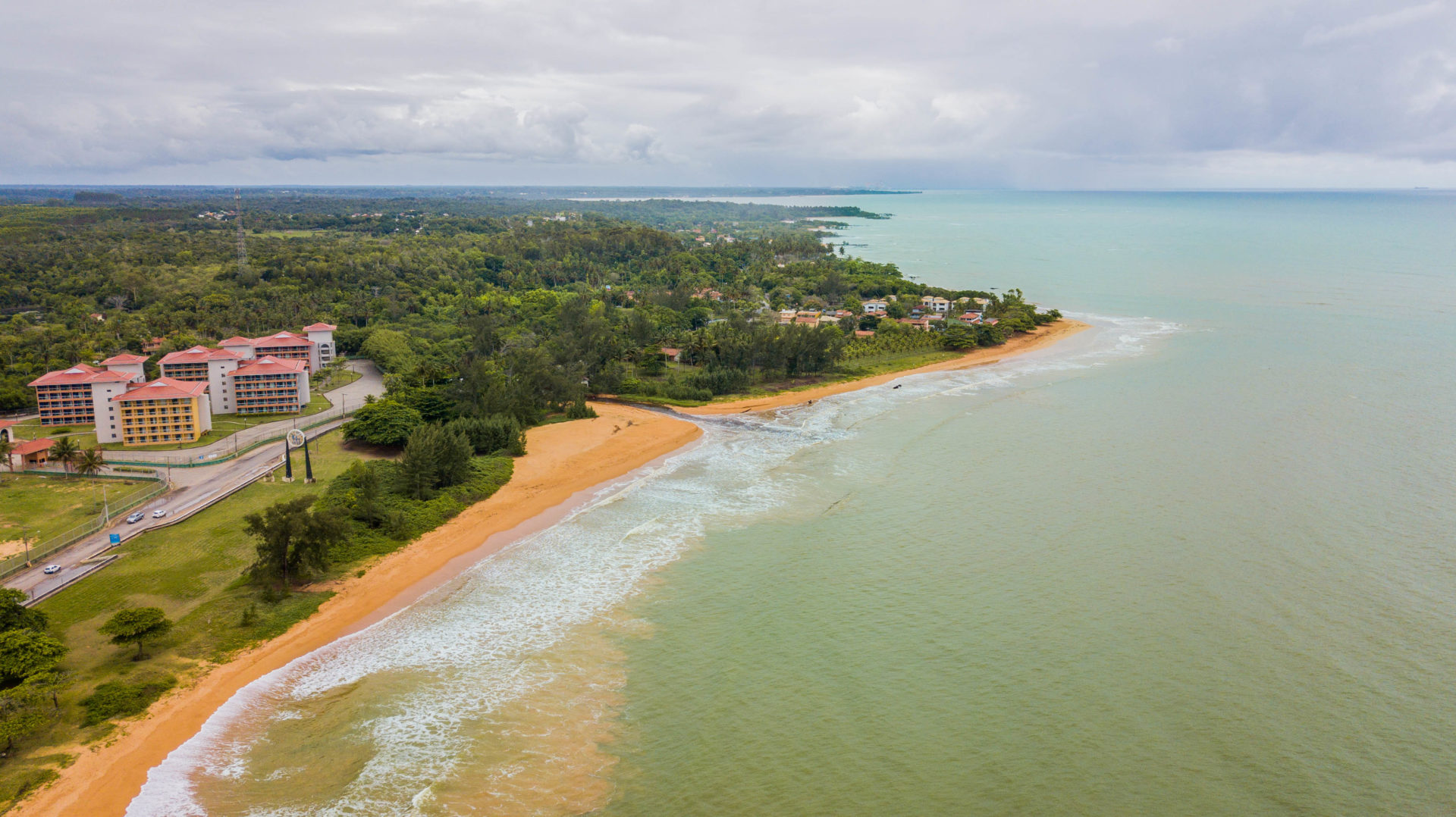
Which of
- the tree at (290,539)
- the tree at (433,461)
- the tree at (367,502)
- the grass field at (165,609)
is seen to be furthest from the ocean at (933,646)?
the tree at (433,461)

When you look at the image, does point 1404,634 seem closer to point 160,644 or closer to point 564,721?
A: point 564,721

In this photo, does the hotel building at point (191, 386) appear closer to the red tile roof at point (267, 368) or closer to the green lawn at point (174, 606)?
the red tile roof at point (267, 368)

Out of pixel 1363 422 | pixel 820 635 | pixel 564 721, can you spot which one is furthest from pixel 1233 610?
pixel 1363 422

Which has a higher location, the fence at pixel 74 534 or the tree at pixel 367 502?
the tree at pixel 367 502

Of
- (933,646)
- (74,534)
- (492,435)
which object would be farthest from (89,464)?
(933,646)

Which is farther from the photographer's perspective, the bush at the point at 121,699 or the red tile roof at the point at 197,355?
the red tile roof at the point at 197,355

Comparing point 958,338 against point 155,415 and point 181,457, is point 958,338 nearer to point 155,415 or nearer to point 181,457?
point 181,457

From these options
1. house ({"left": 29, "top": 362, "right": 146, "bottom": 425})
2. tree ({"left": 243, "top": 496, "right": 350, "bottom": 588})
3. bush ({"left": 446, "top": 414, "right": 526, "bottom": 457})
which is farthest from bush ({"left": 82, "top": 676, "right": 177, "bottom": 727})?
house ({"left": 29, "top": 362, "right": 146, "bottom": 425})
